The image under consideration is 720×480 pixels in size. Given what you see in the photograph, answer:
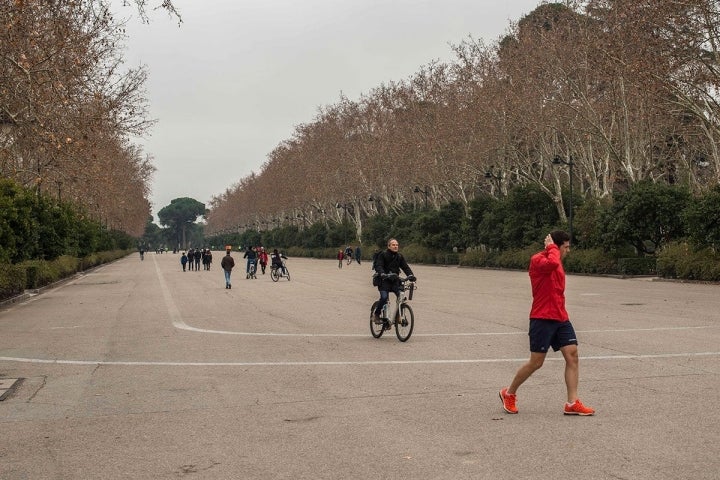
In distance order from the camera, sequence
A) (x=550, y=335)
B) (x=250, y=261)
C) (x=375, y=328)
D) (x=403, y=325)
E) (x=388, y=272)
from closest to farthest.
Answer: (x=550, y=335), (x=403, y=325), (x=388, y=272), (x=375, y=328), (x=250, y=261)

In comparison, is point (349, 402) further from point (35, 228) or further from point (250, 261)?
point (250, 261)

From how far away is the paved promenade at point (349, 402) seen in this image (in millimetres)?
6047

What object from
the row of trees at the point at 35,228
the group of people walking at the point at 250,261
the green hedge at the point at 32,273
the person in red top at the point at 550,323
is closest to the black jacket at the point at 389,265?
the person in red top at the point at 550,323

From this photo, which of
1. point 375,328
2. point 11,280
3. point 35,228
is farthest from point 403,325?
point 35,228

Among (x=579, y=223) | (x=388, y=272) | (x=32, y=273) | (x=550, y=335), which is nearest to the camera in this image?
(x=550, y=335)

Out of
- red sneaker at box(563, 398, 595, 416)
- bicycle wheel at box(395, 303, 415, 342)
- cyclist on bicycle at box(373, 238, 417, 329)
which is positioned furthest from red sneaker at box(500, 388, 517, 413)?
cyclist on bicycle at box(373, 238, 417, 329)

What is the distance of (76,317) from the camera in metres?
20.8

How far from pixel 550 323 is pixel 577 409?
2.72 ft

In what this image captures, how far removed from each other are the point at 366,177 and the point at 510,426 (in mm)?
82594

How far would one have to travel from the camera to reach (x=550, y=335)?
25.4 feet

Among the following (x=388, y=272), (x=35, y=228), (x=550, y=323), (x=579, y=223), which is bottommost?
(x=550, y=323)

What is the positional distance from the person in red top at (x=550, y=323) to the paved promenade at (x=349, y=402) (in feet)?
1.16

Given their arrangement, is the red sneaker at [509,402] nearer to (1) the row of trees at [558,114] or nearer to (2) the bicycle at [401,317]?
(2) the bicycle at [401,317]

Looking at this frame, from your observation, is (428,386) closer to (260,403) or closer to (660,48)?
(260,403)
